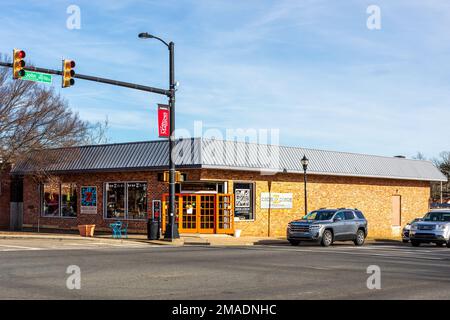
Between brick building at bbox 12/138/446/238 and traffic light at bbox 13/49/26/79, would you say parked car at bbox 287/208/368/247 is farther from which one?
traffic light at bbox 13/49/26/79

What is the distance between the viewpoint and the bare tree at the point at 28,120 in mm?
33875

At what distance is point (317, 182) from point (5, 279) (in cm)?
2854

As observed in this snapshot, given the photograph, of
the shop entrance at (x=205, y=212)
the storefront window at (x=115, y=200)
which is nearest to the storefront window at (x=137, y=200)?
the storefront window at (x=115, y=200)

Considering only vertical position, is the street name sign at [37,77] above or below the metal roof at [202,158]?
above

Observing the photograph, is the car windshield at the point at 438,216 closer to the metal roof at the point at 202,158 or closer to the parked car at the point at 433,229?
the parked car at the point at 433,229

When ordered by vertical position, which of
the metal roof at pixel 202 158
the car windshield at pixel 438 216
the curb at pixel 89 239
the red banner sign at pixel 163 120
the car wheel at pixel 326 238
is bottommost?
the curb at pixel 89 239

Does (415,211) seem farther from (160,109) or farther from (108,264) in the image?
(108,264)

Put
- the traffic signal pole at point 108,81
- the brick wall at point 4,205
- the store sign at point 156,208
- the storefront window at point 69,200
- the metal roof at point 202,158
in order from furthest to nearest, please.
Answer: the brick wall at point 4,205 < the storefront window at point 69,200 < the store sign at point 156,208 < the metal roof at point 202,158 < the traffic signal pole at point 108,81

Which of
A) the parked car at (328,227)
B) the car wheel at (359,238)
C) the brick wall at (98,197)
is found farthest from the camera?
the brick wall at (98,197)

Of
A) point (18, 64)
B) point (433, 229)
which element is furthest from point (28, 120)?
point (433, 229)

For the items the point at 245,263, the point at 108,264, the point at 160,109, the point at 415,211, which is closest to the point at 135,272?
the point at 108,264

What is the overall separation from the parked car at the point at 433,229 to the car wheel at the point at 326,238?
4.18 metres

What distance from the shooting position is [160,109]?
90.5 feet

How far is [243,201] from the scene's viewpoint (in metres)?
35.2
